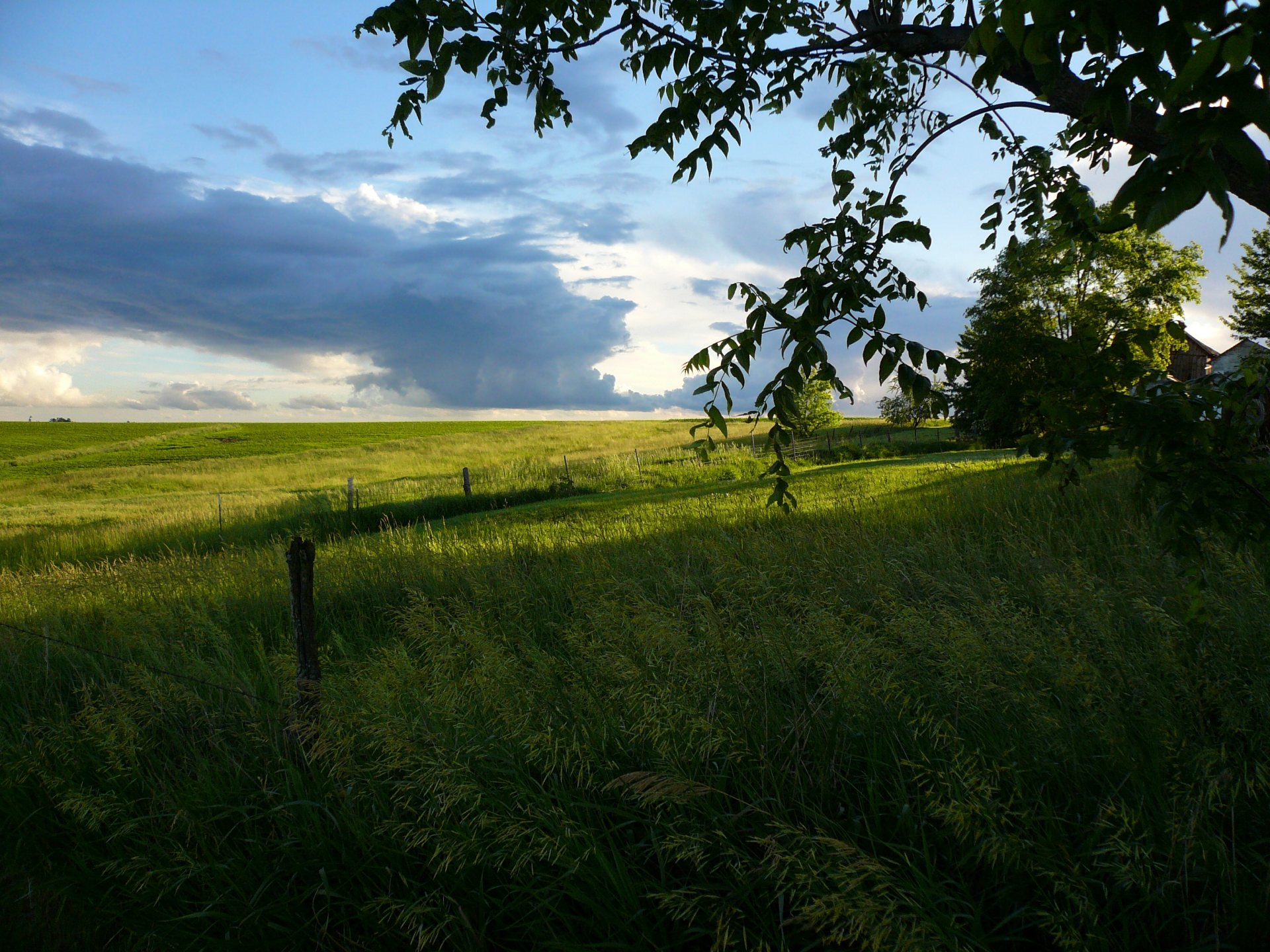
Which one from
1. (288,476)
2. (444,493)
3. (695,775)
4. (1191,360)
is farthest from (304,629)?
(1191,360)

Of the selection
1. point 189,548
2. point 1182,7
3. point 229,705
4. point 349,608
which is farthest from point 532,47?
point 189,548

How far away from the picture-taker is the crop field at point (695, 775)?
229 cm

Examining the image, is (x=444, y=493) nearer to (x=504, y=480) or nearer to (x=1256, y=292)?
(x=504, y=480)

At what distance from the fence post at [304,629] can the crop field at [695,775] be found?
251 millimetres

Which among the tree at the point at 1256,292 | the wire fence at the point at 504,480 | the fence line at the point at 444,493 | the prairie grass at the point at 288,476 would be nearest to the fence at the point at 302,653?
the prairie grass at the point at 288,476

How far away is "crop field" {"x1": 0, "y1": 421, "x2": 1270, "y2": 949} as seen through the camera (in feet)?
7.50

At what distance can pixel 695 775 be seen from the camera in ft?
9.53

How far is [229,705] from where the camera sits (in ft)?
14.5

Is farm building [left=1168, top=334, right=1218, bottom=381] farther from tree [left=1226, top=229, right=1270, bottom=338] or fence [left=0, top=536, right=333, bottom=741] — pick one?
fence [left=0, top=536, right=333, bottom=741]

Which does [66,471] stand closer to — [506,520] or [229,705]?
[506,520]

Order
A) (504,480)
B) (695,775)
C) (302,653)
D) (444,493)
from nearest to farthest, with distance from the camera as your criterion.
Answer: (695,775) < (302,653) < (444,493) < (504,480)

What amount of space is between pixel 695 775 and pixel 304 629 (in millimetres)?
2525

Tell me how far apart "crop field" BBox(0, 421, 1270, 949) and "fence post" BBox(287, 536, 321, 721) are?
251mm

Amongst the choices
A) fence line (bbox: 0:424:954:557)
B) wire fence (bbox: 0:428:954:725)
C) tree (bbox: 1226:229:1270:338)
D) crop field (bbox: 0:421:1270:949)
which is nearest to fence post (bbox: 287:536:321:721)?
crop field (bbox: 0:421:1270:949)
